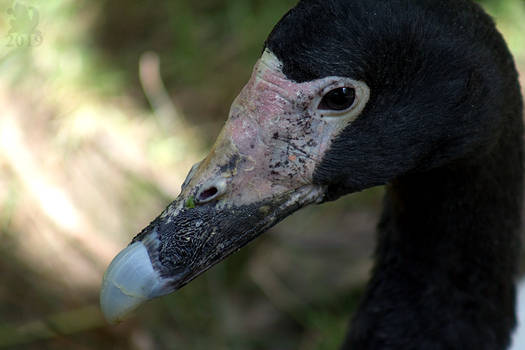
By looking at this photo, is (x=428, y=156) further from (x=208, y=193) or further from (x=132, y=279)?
(x=132, y=279)

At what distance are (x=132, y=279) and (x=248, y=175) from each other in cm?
32

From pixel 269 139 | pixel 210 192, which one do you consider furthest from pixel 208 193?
pixel 269 139

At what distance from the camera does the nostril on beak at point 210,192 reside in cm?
152

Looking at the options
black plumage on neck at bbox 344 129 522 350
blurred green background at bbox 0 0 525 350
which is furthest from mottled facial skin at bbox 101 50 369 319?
blurred green background at bbox 0 0 525 350

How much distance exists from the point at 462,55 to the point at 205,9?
2.34 meters

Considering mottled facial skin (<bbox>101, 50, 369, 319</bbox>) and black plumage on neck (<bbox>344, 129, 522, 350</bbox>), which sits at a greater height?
mottled facial skin (<bbox>101, 50, 369, 319</bbox>)

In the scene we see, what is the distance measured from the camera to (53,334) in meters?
2.69

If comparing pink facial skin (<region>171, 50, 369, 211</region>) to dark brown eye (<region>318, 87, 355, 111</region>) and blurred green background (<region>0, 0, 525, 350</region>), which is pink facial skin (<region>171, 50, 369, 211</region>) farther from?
blurred green background (<region>0, 0, 525, 350</region>)

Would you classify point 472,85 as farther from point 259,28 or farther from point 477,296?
point 259,28

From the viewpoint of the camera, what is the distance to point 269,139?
154cm

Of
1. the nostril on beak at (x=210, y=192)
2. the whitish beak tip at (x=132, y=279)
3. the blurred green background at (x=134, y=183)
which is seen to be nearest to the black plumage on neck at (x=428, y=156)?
the nostril on beak at (x=210, y=192)

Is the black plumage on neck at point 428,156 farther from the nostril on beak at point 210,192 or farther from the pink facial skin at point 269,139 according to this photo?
→ the nostril on beak at point 210,192

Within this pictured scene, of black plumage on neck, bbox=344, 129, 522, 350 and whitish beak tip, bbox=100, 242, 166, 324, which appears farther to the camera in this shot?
black plumage on neck, bbox=344, 129, 522, 350

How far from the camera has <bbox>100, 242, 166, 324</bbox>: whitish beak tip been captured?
1.47 meters
